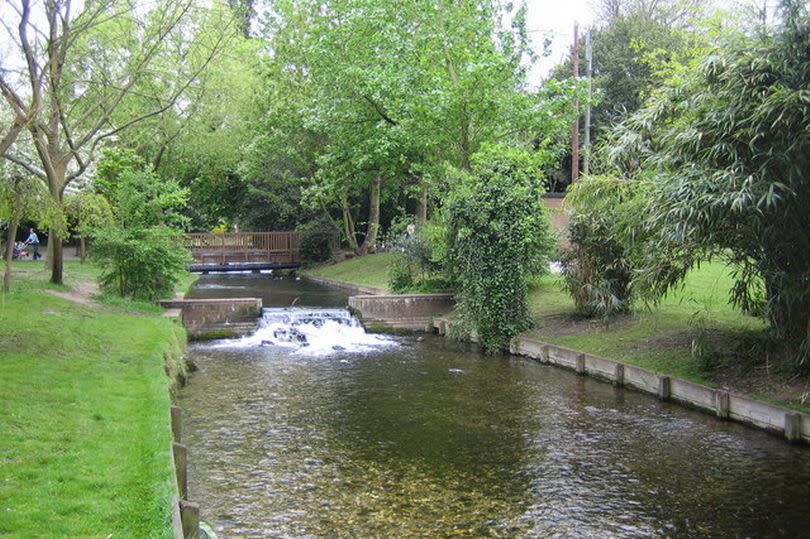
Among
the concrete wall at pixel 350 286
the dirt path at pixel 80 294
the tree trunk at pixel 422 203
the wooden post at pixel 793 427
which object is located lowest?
the wooden post at pixel 793 427

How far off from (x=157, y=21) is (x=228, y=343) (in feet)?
26.9

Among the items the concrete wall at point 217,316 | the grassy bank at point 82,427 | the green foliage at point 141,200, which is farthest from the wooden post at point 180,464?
the green foliage at point 141,200

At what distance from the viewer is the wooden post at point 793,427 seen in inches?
372

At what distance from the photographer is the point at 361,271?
31.7 m

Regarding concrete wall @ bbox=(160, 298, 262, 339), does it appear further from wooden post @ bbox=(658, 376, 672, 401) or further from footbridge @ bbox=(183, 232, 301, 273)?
footbridge @ bbox=(183, 232, 301, 273)

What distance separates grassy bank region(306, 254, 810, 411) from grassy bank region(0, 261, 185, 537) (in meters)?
8.36

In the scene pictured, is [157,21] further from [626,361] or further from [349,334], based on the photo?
A: [626,361]

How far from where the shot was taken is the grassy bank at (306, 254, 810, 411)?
11.0 m

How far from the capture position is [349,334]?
63.1 feet

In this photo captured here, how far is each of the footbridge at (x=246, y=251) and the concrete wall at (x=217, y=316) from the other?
20.4 meters

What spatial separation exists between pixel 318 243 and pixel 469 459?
29730 mm

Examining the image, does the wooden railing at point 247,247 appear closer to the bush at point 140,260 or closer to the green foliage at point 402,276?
the green foliage at point 402,276

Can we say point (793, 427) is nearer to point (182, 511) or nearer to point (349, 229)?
point (182, 511)

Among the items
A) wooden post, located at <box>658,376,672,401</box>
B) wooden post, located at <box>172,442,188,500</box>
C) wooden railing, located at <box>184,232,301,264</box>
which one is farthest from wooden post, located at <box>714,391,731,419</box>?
→ wooden railing, located at <box>184,232,301,264</box>
